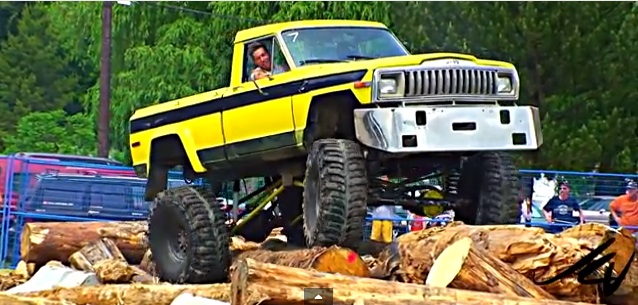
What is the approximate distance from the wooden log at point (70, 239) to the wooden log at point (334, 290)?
4.99 m

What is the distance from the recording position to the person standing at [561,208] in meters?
16.7

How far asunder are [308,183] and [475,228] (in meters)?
1.40

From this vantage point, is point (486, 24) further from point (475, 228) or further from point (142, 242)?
point (475, 228)

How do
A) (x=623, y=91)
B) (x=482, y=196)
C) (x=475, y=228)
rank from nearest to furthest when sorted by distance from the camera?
(x=475, y=228)
(x=482, y=196)
(x=623, y=91)

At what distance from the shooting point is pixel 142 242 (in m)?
12.6

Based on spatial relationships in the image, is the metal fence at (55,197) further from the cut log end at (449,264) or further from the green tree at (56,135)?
the green tree at (56,135)

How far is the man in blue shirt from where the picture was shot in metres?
16.7

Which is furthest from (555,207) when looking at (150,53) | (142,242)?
(150,53)

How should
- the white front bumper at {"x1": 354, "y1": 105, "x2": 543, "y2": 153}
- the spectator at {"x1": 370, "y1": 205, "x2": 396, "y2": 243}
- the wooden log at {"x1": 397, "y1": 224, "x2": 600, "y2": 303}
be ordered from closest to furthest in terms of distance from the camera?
the wooden log at {"x1": 397, "y1": 224, "x2": 600, "y2": 303}, the white front bumper at {"x1": 354, "y1": 105, "x2": 543, "y2": 153}, the spectator at {"x1": 370, "y1": 205, "x2": 396, "y2": 243}

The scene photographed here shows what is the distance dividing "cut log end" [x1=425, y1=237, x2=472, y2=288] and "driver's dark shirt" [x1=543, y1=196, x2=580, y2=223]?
30.3ft

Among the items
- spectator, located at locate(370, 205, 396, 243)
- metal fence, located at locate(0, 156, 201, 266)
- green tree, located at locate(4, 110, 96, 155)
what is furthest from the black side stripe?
green tree, located at locate(4, 110, 96, 155)

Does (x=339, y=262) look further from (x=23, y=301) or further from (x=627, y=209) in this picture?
(x=627, y=209)

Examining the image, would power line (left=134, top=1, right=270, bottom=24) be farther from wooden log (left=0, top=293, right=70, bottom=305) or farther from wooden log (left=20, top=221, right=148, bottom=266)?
wooden log (left=0, top=293, right=70, bottom=305)

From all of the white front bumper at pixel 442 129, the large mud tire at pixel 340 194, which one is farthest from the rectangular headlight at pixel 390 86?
the large mud tire at pixel 340 194
